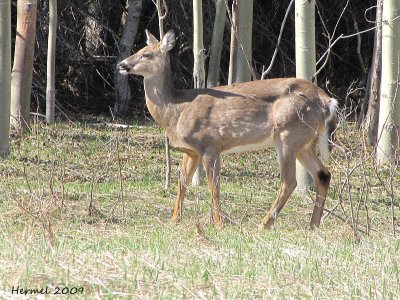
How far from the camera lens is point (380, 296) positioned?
19.8 feet

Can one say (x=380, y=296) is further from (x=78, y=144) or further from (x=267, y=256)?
(x=78, y=144)

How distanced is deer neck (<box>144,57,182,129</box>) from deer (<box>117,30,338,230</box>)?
0.04 ft

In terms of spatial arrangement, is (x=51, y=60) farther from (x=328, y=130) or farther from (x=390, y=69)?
(x=328, y=130)

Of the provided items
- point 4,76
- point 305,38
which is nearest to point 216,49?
point 4,76

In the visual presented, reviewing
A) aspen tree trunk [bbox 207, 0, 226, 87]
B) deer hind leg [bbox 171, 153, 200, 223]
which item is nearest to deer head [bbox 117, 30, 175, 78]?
deer hind leg [bbox 171, 153, 200, 223]

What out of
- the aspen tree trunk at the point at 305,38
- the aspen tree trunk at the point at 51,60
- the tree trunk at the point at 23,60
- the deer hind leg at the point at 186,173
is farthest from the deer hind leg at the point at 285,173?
the aspen tree trunk at the point at 51,60

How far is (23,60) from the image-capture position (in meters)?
15.9

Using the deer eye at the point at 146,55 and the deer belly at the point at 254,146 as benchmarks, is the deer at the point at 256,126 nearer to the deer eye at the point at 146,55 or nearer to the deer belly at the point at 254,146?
the deer belly at the point at 254,146

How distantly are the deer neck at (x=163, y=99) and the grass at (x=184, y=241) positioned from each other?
97 cm

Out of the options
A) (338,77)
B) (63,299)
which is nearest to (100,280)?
(63,299)

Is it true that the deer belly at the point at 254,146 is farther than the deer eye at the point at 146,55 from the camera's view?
No

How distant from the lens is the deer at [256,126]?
1046 cm

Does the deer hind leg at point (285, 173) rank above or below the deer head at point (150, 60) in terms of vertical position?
below

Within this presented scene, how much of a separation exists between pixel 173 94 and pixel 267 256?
4.25 m
